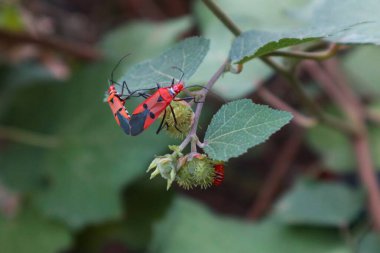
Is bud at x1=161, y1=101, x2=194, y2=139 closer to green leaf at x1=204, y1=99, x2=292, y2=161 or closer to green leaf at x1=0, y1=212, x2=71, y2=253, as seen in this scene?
green leaf at x1=204, y1=99, x2=292, y2=161

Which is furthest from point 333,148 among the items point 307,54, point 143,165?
point 307,54

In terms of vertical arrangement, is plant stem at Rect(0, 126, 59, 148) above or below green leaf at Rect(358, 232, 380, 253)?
below

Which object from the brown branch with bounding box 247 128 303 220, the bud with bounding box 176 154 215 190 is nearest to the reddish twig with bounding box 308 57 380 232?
the brown branch with bounding box 247 128 303 220

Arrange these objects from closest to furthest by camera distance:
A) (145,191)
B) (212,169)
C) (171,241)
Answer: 1. (212,169)
2. (171,241)
3. (145,191)

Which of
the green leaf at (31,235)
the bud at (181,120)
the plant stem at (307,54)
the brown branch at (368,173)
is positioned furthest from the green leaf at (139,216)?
the bud at (181,120)

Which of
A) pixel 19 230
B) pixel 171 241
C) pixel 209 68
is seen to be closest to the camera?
pixel 209 68

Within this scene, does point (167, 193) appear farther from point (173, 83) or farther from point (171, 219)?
point (173, 83)

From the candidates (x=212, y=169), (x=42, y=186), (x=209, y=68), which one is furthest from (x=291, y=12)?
(x=42, y=186)

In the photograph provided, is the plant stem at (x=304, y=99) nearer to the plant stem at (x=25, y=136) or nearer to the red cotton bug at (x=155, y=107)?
the red cotton bug at (x=155, y=107)
